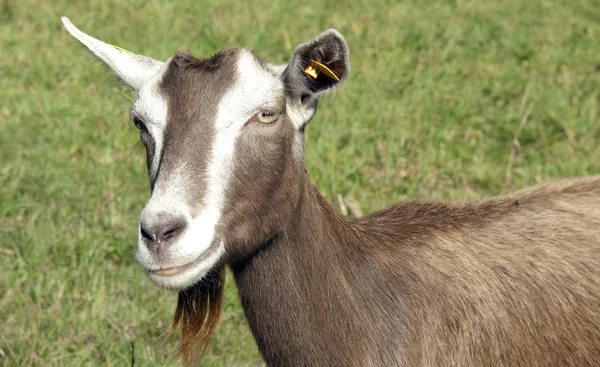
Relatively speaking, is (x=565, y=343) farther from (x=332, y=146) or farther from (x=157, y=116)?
Result: (x=332, y=146)

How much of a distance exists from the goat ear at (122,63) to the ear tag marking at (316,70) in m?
0.70

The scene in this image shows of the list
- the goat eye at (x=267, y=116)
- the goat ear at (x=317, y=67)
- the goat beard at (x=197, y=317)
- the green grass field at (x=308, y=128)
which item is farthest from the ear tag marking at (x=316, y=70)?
the green grass field at (x=308, y=128)

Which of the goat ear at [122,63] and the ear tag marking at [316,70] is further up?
the ear tag marking at [316,70]

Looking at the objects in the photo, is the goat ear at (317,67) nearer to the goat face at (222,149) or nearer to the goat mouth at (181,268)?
the goat face at (222,149)

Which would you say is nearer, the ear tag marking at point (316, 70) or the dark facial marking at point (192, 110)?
the dark facial marking at point (192, 110)

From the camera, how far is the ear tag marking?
3922 mm

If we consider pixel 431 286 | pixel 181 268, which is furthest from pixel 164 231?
pixel 431 286

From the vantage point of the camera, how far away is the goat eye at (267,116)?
387 cm

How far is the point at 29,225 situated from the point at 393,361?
3123 millimetres

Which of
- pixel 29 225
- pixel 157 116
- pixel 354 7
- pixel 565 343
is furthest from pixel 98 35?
pixel 565 343

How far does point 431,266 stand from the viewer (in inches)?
168

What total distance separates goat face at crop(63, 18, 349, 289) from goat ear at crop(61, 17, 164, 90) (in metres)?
0.22

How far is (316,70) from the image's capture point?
397 cm

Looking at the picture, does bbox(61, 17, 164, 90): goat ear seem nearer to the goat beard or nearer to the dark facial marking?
the dark facial marking
